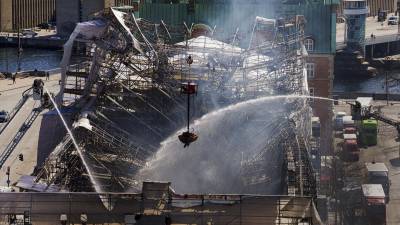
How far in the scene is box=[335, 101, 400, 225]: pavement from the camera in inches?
1959

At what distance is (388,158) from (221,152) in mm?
21354

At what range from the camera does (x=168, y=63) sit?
46.3 meters

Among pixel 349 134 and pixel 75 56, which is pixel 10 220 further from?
pixel 349 134

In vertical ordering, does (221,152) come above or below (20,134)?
above

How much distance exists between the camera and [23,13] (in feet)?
Result: 433

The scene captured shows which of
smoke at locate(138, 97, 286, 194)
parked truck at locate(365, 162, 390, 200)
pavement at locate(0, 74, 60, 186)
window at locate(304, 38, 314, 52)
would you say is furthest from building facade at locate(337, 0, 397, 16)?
smoke at locate(138, 97, 286, 194)

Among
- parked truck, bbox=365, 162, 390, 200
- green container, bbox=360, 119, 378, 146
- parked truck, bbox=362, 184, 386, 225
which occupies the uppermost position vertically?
green container, bbox=360, 119, 378, 146

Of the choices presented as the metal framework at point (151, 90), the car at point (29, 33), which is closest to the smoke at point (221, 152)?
the metal framework at point (151, 90)

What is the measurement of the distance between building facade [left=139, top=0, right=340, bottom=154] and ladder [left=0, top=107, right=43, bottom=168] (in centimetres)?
1491

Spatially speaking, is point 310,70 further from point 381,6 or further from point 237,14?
point 381,6

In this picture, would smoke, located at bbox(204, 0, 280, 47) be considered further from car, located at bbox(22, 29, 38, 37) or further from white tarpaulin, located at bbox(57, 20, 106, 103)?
car, located at bbox(22, 29, 38, 37)

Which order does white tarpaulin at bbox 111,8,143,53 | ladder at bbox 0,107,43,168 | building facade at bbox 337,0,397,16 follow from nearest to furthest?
ladder at bbox 0,107,43,168 → white tarpaulin at bbox 111,8,143,53 → building facade at bbox 337,0,397,16

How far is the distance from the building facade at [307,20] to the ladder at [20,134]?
14909 mm

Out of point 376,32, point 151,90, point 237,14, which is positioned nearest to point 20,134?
point 151,90
